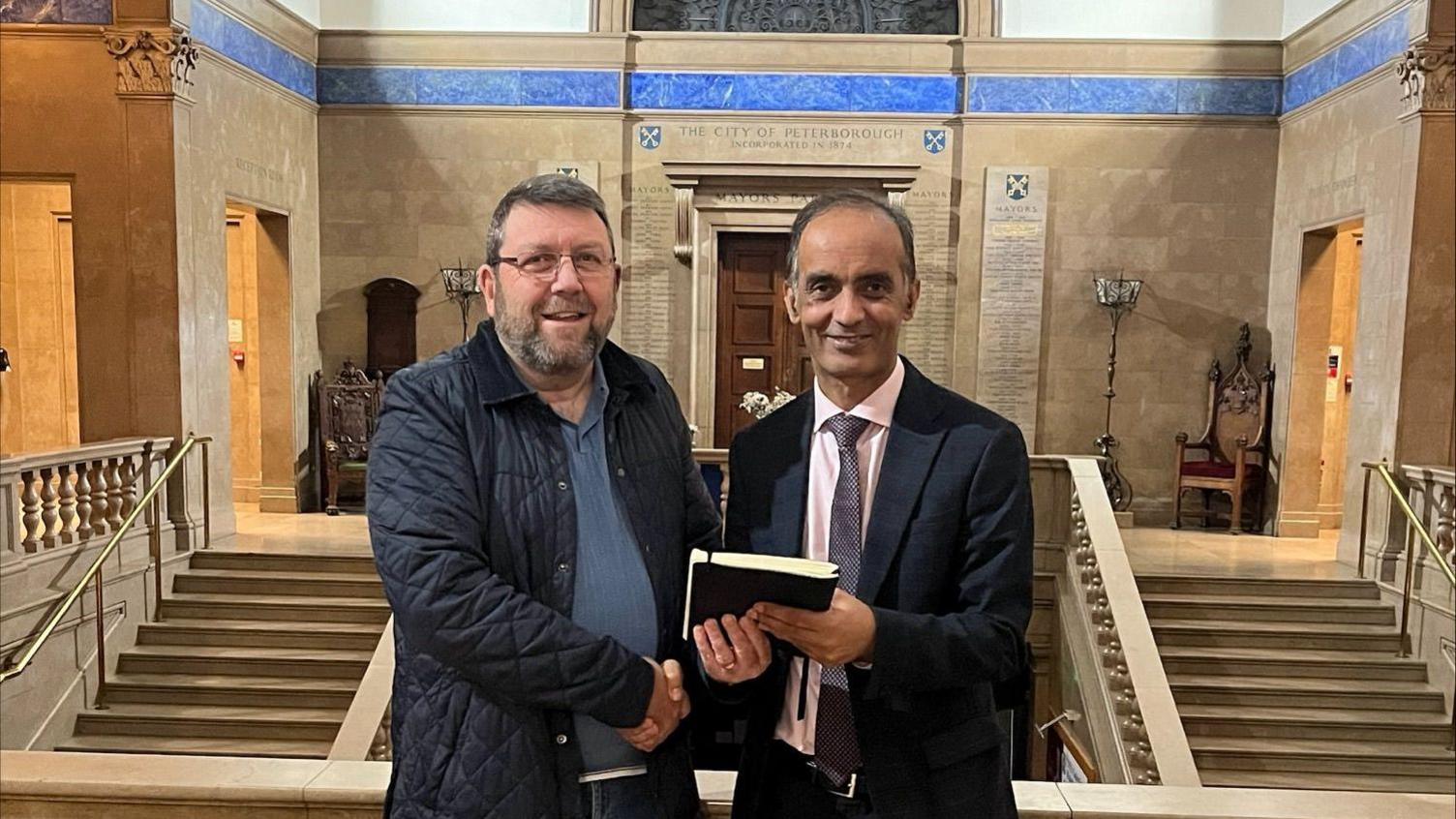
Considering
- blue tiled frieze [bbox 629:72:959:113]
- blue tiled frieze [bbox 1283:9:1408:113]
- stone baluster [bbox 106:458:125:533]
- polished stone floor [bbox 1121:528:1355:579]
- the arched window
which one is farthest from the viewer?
the arched window

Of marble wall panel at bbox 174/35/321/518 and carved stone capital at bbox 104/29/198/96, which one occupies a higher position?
carved stone capital at bbox 104/29/198/96

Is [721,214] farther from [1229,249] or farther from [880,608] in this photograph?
[880,608]

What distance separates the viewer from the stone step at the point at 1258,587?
651 centimetres

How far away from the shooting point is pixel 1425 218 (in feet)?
20.2

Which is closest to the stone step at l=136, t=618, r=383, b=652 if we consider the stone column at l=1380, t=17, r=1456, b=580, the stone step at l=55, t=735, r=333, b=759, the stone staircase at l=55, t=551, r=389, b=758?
the stone staircase at l=55, t=551, r=389, b=758

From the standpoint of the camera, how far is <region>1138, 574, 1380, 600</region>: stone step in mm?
6512

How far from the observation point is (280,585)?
21.9 feet

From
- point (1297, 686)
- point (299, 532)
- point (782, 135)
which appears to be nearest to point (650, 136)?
point (782, 135)

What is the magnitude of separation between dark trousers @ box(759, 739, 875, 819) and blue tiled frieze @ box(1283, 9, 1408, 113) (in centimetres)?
821

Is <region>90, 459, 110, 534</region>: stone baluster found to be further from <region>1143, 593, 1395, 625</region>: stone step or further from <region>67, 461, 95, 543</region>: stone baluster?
<region>1143, 593, 1395, 625</region>: stone step

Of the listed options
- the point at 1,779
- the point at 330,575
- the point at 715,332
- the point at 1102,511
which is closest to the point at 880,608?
the point at 1,779

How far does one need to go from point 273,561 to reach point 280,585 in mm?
266

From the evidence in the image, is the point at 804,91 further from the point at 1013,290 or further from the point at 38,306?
the point at 38,306

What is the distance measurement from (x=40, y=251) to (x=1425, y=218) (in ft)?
37.3
